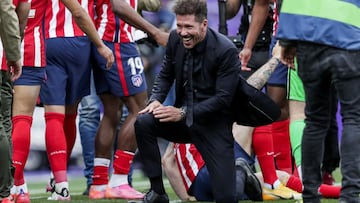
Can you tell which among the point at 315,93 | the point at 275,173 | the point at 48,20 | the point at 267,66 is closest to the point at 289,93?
A: the point at 267,66

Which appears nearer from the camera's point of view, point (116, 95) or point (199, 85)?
point (199, 85)

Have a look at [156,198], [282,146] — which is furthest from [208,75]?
[282,146]

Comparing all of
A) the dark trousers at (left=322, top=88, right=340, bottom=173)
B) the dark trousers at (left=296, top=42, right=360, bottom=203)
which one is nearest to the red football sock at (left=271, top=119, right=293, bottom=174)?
the dark trousers at (left=322, top=88, right=340, bottom=173)

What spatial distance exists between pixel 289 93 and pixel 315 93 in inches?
59.2

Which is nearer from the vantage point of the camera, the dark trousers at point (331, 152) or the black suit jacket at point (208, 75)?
the black suit jacket at point (208, 75)

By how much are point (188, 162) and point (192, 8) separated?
1.68m

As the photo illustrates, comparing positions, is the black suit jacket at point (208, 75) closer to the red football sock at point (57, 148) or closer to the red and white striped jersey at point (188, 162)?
the red and white striped jersey at point (188, 162)

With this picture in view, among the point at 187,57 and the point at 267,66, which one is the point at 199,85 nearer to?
the point at 187,57

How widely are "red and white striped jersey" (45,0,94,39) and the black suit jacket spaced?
1636 millimetres

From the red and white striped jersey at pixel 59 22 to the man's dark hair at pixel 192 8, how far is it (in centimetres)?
182

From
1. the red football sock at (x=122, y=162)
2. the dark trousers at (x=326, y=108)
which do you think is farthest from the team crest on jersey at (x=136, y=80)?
the dark trousers at (x=326, y=108)

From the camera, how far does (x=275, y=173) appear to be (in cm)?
838

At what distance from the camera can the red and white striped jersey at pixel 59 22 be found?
343 inches

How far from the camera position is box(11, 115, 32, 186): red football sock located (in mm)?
7824
